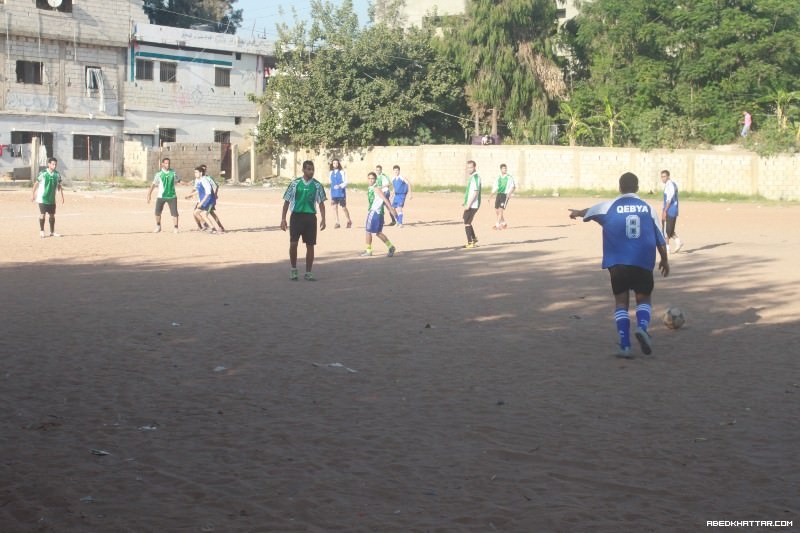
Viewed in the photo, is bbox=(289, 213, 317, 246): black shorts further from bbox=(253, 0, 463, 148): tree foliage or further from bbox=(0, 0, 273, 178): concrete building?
bbox=(253, 0, 463, 148): tree foliage

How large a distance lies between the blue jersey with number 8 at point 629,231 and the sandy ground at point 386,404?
0.94 meters

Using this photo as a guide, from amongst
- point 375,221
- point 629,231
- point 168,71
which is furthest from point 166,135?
point 629,231

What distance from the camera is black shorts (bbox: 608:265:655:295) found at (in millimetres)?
9469

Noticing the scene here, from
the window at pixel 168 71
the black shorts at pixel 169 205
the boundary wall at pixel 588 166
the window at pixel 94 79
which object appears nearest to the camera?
the black shorts at pixel 169 205

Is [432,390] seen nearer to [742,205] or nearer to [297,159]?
[742,205]

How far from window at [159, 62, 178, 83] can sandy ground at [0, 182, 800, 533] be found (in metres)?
38.8

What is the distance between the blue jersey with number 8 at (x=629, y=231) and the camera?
944 cm

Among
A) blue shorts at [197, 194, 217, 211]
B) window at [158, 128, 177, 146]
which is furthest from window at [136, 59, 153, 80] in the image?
blue shorts at [197, 194, 217, 211]

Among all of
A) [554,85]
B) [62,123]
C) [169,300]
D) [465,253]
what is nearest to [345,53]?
[554,85]

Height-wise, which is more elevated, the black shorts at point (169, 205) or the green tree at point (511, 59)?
the green tree at point (511, 59)

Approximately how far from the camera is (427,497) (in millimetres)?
5262

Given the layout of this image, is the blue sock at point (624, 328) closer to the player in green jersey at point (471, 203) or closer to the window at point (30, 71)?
the player in green jersey at point (471, 203)

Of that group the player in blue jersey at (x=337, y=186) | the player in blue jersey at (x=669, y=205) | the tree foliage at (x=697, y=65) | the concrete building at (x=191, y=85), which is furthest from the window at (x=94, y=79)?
the player in blue jersey at (x=669, y=205)

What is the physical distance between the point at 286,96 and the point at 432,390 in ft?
161
